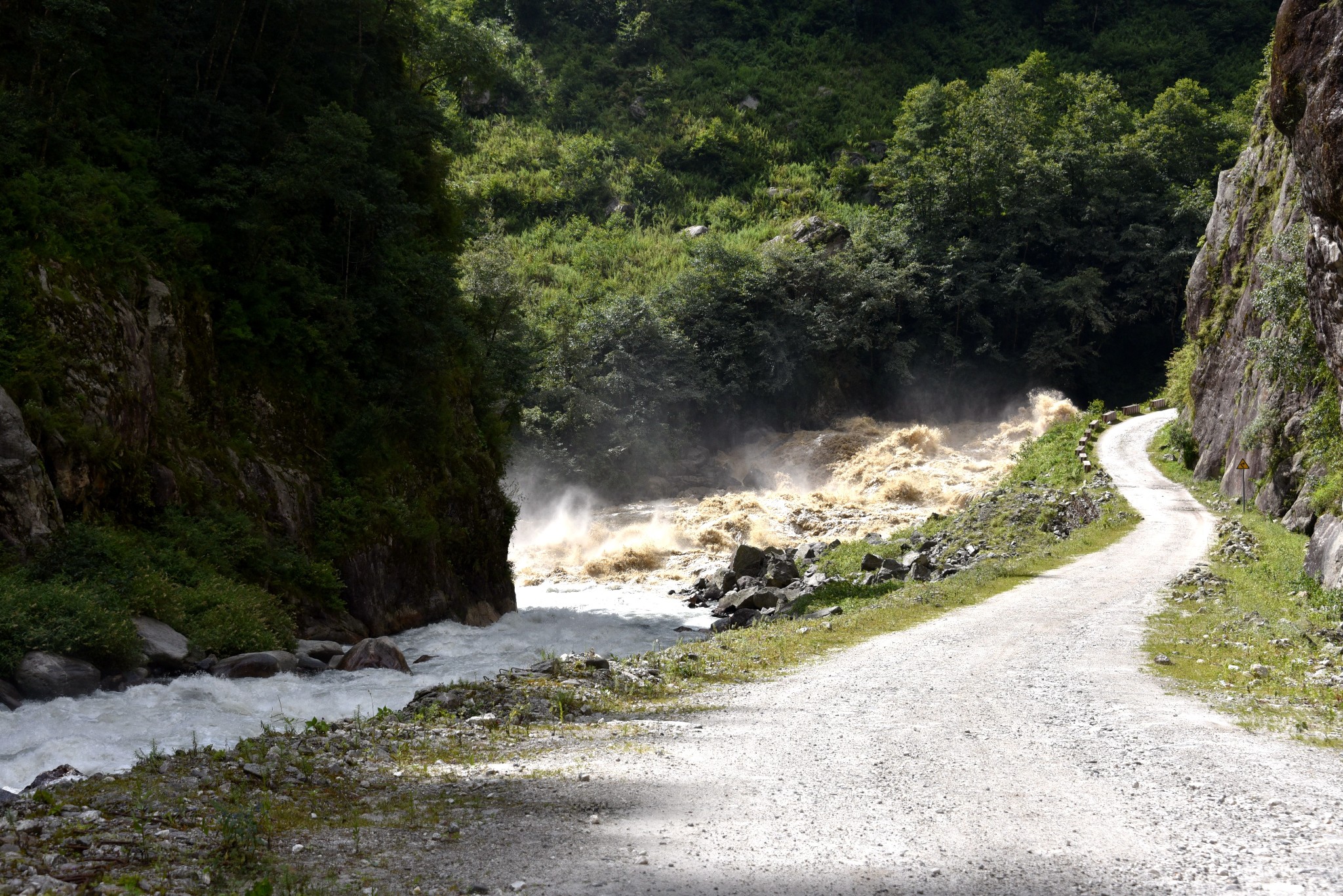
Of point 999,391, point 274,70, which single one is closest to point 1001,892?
point 274,70

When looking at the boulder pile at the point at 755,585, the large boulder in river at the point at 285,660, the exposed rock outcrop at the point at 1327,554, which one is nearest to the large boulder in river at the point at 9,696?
the large boulder in river at the point at 285,660

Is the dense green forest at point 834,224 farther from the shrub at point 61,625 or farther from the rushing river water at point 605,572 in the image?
the shrub at point 61,625

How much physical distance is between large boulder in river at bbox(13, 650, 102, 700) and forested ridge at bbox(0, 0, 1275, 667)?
0.97 feet

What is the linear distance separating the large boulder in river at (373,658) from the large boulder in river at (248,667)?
1488 millimetres

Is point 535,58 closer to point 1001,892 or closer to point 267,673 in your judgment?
point 267,673

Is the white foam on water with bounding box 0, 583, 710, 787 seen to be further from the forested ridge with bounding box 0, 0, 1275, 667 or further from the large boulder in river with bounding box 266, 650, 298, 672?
the forested ridge with bounding box 0, 0, 1275, 667

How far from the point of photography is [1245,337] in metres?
37.2

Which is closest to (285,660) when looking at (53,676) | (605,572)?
(53,676)

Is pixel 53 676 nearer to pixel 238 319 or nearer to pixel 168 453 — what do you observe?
pixel 168 453

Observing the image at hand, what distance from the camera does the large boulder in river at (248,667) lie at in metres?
14.5

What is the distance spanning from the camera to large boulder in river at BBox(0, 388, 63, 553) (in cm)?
1399

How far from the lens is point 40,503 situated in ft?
47.8

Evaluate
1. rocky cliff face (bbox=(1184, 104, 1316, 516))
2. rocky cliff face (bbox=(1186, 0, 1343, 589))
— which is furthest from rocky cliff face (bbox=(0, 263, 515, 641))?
rocky cliff face (bbox=(1184, 104, 1316, 516))

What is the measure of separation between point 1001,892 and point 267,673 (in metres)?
12.3
